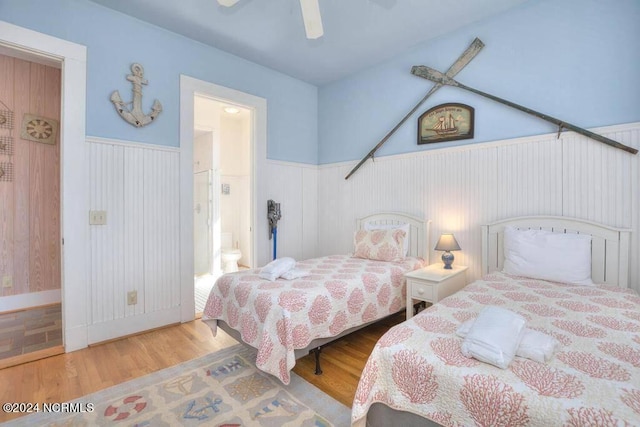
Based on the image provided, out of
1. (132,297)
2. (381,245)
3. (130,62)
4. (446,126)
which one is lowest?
(132,297)

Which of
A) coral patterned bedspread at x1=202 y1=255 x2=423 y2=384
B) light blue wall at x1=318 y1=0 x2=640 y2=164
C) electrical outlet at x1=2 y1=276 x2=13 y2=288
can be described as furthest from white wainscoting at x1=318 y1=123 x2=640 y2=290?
electrical outlet at x1=2 y1=276 x2=13 y2=288

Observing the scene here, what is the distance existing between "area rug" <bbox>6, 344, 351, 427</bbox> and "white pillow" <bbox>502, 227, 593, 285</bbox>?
1.76 meters

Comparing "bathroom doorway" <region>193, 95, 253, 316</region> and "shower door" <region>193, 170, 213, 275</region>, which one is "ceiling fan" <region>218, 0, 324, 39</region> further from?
"shower door" <region>193, 170, 213, 275</region>

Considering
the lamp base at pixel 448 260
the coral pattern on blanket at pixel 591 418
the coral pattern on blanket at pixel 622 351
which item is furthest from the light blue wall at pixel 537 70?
the coral pattern on blanket at pixel 591 418

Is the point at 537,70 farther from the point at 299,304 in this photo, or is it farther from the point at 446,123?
the point at 299,304

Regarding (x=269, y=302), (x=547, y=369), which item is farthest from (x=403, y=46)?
(x=547, y=369)

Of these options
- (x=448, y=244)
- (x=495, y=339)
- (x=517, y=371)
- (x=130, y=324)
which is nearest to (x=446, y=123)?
(x=448, y=244)

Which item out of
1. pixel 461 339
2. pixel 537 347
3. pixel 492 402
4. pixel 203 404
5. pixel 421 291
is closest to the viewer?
pixel 492 402

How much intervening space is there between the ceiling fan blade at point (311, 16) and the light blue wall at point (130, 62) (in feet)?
5.64

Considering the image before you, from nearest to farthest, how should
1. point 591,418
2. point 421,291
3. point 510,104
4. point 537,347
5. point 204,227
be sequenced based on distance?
point 591,418, point 537,347, point 421,291, point 510,104, point 204,227

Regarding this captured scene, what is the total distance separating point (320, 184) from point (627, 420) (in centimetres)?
386

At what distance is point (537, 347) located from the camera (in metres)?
1.17

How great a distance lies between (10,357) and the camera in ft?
7.61

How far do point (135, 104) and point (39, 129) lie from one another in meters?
1.79
